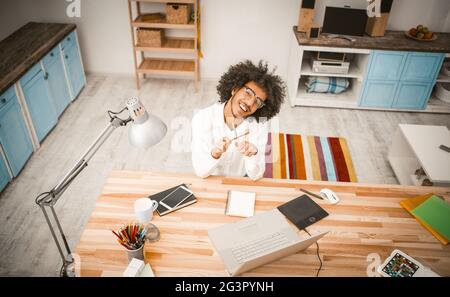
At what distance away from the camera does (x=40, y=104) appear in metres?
3.63

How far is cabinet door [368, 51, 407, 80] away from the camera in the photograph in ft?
13.4

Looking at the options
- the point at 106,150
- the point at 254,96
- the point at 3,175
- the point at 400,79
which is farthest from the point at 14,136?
the point at 400,79

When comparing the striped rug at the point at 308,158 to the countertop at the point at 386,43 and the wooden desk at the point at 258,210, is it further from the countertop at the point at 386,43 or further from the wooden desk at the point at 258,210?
the wooden desk at the point at 258,210

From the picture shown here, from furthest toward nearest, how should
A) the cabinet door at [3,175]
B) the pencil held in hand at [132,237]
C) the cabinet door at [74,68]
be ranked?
the cabinet door at [74,68], the cabinet door at [3,175], the pencil held in hand at [132,237]

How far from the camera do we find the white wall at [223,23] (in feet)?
14.5

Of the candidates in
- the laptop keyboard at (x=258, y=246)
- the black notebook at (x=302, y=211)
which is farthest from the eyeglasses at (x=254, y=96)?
the laptop keyboard at (x=258, y=246)

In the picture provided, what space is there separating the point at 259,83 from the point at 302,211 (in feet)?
2.58

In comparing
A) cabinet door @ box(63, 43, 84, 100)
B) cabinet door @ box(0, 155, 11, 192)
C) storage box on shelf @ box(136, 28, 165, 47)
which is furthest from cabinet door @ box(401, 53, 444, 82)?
cabinet door @ box(0, 155, 11, 192)

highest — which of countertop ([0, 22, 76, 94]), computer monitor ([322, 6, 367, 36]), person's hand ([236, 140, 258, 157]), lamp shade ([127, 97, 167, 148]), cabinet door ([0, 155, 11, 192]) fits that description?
lamp shade ([127, 97, 167, 148])

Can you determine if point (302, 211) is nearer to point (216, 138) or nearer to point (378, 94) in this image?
point (216, 138)

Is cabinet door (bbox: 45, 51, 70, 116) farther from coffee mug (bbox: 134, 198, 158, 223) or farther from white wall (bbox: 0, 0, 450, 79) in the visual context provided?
coffee mug (bbox: 134, 198, 158, 223)

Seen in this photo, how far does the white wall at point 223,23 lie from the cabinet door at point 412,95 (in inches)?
32.4

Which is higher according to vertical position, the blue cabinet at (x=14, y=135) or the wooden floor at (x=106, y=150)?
the blue cabinet at (x=14, y=135)

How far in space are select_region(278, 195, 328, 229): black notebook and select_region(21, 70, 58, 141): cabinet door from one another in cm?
283
